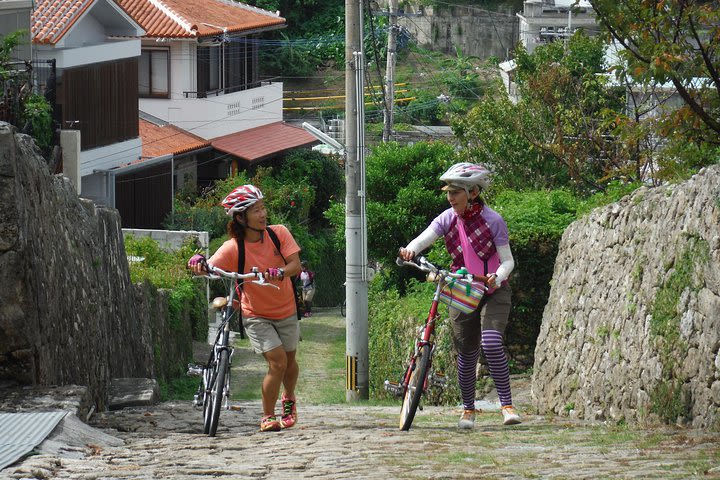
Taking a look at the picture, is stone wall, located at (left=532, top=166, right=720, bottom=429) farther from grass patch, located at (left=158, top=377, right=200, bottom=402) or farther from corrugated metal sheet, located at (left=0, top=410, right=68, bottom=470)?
grass patch, located at (left=158, top=377, right=200, bottom=402)

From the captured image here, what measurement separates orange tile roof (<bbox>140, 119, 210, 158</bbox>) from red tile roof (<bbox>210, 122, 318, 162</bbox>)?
107cm

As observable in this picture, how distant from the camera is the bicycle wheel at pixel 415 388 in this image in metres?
9.38

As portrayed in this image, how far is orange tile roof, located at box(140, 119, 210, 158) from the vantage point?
123 feet

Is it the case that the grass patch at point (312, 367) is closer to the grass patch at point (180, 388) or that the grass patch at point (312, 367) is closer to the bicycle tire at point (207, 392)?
the grass patch at point (180, 388)

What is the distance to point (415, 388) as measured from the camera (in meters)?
9.47

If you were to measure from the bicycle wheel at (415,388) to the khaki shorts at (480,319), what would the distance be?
1.41ft

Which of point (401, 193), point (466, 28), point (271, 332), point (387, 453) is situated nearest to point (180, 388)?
point (401, 193)

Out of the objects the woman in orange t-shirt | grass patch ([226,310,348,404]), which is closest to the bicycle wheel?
the woman in orange t-shirt

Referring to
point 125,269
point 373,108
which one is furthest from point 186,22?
point 125,269

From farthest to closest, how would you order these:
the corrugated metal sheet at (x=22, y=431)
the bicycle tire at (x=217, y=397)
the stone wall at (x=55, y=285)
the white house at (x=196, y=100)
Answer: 1. the white house at (x=196, y=100)
2. the stone wall at (x=55, y=285)
3. the bicycle tire at (x=217, y=397)
4. the corrugated metal sheet at (x=22, y=431)

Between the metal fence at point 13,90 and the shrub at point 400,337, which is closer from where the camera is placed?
the shrub at point 400,337

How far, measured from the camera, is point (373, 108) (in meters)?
52.0

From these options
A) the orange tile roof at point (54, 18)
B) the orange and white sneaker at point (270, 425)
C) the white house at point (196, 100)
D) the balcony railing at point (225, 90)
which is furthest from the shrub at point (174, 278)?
the orange and white sneaker at point (270, 425)

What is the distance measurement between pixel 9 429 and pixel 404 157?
62.7 ft
